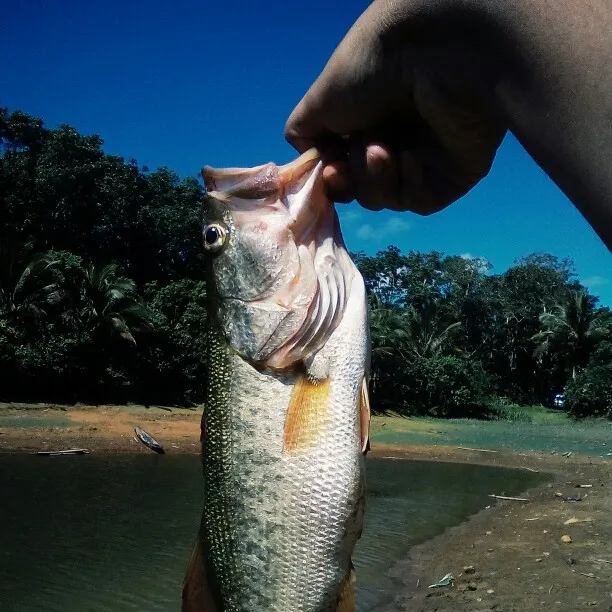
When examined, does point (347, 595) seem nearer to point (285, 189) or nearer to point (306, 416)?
point (306, 416)

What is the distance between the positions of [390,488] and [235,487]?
16.0 m

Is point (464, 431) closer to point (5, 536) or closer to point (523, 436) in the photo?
point (523, 436)

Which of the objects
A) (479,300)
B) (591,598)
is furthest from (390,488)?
(479,300)

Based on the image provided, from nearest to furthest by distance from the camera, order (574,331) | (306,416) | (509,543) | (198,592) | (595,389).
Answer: (306,416) < (198,592) < (509,543) < (595,389) < (574,331)

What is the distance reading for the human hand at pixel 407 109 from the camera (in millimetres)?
1505

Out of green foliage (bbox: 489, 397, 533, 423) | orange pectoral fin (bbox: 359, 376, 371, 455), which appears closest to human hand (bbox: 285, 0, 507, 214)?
orange pectoral fin (bbox: 359, 376, 371, 455)

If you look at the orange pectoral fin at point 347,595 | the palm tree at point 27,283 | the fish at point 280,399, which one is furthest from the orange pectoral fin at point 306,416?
the palm tree at point 27,283

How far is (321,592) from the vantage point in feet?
6.99

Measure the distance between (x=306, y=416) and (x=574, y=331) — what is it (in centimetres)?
4185

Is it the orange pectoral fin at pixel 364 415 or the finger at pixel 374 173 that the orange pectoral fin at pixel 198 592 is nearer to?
the orange pectoral fin at pixel 364 415

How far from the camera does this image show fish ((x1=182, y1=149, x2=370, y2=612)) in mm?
2125

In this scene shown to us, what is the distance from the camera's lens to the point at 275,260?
7.55ft

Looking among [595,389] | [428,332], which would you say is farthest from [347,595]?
[428,332]

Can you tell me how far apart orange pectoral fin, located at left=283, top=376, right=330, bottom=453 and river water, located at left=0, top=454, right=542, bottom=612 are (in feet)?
23.7
